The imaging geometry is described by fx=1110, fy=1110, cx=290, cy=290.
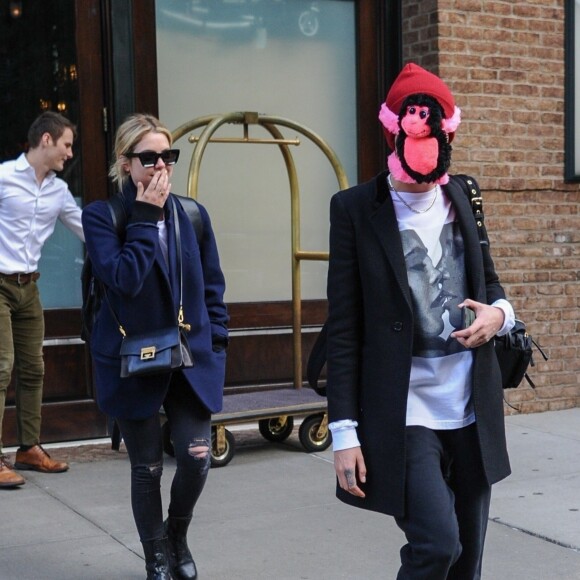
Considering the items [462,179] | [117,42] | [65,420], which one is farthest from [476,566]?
[117,42]

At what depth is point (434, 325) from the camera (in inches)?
123

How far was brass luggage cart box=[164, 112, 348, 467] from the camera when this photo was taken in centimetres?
611

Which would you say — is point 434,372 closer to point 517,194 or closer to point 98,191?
point 98,191

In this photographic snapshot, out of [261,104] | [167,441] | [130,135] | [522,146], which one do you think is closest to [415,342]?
[130,135]

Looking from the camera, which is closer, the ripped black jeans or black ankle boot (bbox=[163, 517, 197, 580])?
the ripped black jeans

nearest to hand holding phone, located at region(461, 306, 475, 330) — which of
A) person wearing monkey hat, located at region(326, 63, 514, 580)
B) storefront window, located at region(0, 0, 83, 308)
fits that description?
person wearing monkey hat, located at region(326, 63, 514, 580)

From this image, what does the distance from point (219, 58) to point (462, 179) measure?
4254 millimetres

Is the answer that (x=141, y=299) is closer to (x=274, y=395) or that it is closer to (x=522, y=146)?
(x=274, y=395)

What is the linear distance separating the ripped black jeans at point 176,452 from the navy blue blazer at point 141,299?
8cm

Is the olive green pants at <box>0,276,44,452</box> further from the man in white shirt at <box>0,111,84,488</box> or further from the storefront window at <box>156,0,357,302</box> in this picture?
the storefront window at <box>156,0,357,302</box>

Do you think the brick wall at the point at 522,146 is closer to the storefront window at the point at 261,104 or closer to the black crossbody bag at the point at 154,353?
the storefront window at the point at 261,104

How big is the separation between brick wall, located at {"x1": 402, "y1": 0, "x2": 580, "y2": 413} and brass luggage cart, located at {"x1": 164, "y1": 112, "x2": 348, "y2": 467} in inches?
52.8

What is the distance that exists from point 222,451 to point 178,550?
195cm

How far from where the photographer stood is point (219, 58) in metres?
7.29
